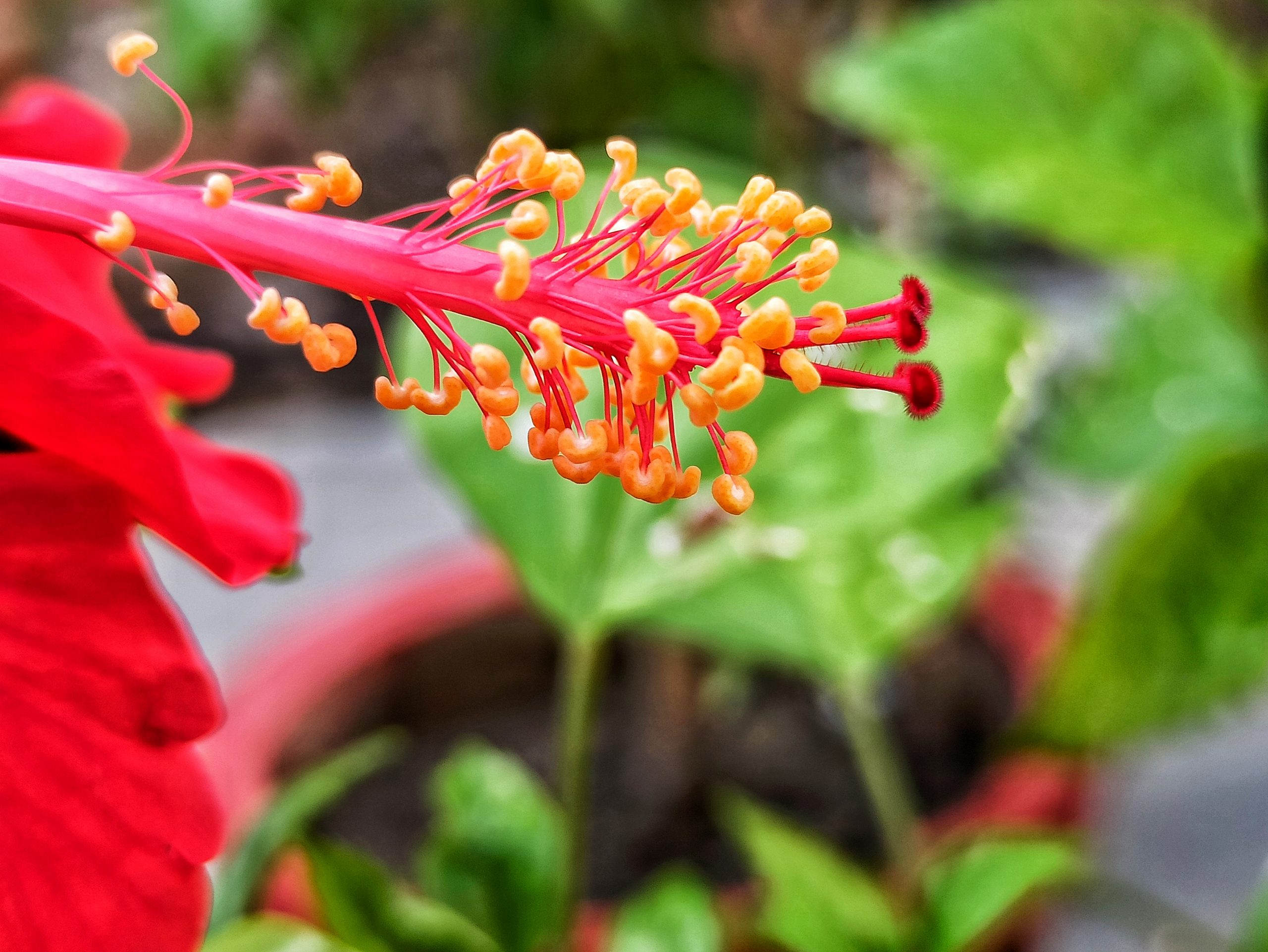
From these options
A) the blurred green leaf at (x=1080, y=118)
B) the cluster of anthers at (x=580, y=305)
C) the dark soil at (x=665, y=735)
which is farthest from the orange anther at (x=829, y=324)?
the dark soil at (x=665, y=735)

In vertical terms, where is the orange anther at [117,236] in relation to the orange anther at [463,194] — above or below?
below

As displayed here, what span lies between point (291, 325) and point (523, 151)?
0.06m

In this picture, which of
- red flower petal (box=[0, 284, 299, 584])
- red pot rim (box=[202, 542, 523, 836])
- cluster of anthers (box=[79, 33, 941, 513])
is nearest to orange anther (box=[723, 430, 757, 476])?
cluster of anthers (box=[79, 33, 941, 513])

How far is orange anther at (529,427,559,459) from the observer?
0.72 feet

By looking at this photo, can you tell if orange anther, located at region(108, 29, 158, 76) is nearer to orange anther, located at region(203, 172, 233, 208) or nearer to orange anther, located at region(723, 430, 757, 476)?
orange anther, located at region(203, 172, 233, 208)

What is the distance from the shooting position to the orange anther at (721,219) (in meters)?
0.24

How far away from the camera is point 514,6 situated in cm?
79

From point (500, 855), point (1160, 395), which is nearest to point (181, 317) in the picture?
point (500, 855)

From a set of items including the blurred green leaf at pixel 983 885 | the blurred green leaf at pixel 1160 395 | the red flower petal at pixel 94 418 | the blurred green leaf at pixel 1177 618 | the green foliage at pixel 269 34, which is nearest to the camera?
the red flower petal at pixel 94 418

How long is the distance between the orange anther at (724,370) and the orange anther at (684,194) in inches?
1.4

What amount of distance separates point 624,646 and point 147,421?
0.63m

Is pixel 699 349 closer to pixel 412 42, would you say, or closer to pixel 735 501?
pixel 735 501

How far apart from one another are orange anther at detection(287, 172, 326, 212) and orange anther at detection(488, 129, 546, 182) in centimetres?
4

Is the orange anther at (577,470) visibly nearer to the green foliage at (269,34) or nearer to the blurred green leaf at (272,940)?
Answer: the blurred green leaf at (272,940)
